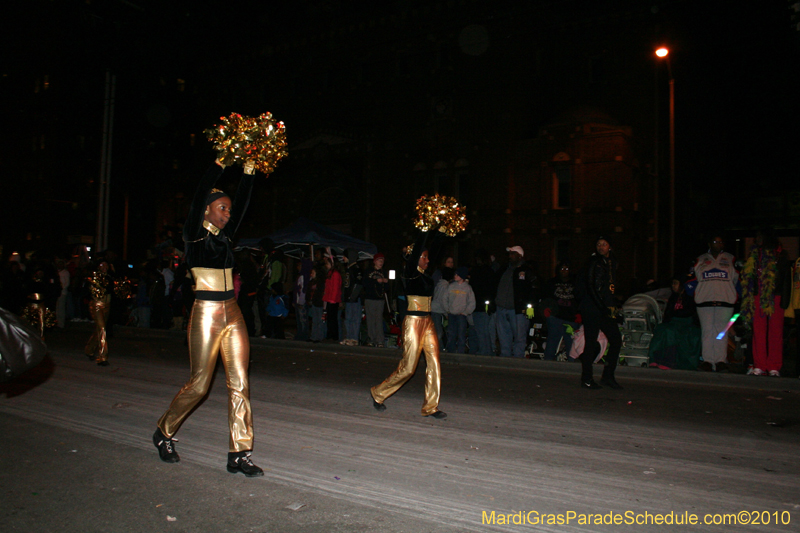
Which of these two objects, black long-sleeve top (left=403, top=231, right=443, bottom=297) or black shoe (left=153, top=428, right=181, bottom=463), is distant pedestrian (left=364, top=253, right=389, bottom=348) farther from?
black shoe (left=153, top=428, right=181, bottom=463)

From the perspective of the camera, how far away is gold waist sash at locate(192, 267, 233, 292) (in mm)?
4773

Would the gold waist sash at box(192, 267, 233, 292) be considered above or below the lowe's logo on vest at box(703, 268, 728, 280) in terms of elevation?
below

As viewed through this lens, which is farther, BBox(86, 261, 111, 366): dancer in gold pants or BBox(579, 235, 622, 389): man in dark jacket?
BBox(86, 261, 111, 366): dancer in gold pants

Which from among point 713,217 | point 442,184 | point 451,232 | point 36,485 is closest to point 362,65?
point 442,184

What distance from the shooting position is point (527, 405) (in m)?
7.59

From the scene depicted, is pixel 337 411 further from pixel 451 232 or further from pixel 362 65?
pixel 362 65

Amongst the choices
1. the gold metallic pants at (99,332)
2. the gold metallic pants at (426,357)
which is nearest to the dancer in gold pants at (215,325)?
the gold metallic pants at (426,357)

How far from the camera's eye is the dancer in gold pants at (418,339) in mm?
6555

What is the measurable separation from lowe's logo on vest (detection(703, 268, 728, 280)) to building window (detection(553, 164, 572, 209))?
17.6 meters

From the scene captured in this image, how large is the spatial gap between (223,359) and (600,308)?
5492 mm

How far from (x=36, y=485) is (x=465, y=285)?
8.93m

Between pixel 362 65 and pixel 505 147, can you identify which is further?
pixel 362 65

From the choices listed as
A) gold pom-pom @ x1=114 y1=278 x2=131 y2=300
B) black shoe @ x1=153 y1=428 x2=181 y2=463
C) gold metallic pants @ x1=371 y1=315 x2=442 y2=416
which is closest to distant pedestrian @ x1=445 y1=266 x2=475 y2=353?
gold metallic pants @ x1=371 y1=315 x2=442 y2=416

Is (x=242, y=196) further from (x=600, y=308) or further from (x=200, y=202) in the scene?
(x=600, y=308)
